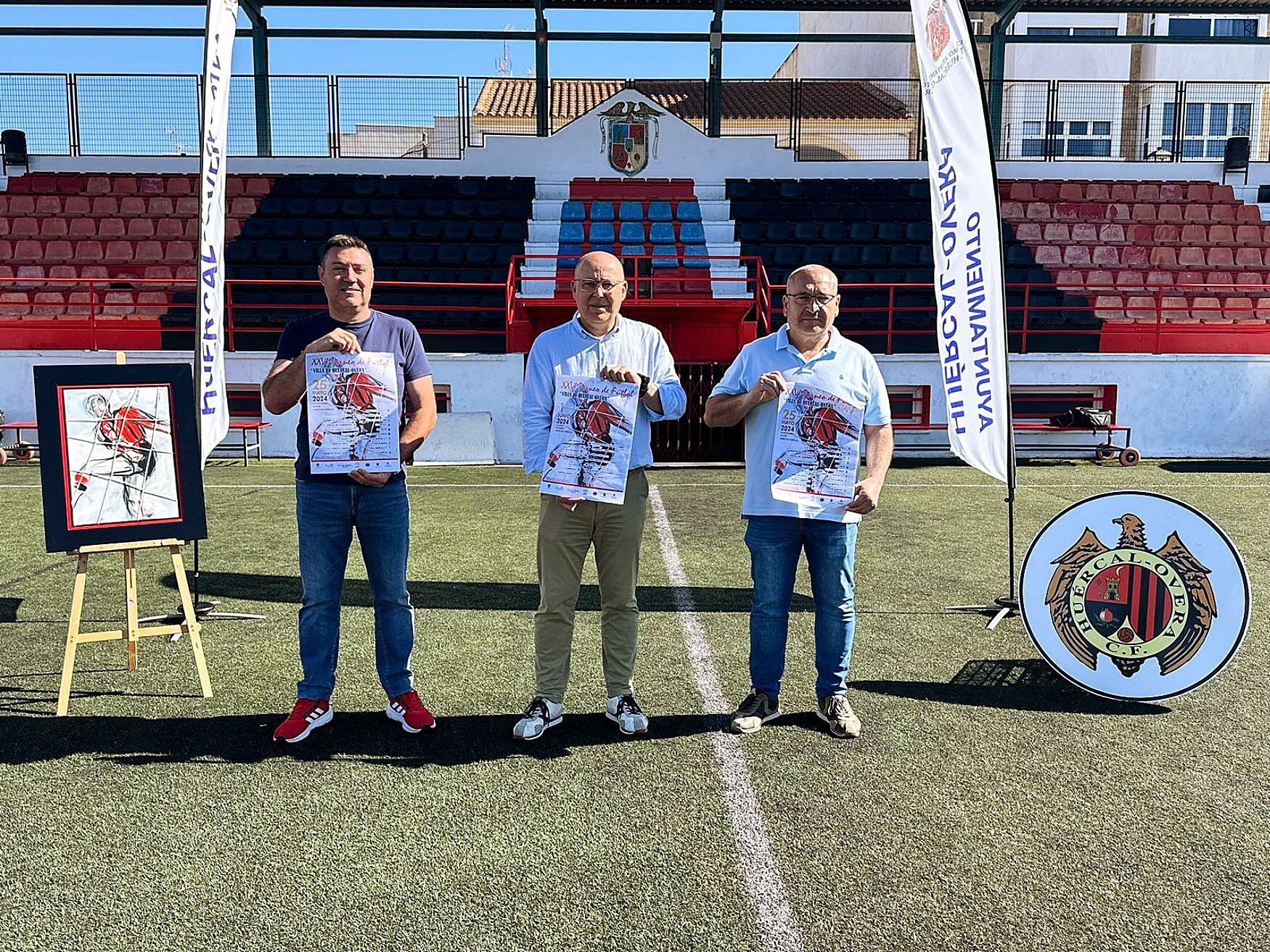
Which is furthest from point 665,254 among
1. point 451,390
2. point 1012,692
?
point 1012,692

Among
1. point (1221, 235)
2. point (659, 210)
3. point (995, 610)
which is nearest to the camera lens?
point (995, 610)

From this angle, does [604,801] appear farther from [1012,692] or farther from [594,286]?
[1012,692]

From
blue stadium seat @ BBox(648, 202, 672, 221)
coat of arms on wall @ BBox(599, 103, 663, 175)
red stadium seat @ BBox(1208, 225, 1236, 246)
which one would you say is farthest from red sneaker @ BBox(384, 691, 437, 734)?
red stadium seat @ BBox(1208, 225, 1236, 246)

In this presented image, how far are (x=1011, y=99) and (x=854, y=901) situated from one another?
3239 cm

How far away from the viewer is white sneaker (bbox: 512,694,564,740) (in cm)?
372

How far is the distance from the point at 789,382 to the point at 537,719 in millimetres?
1554

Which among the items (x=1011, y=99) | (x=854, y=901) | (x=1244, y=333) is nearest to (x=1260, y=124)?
(x=1011, y=99)

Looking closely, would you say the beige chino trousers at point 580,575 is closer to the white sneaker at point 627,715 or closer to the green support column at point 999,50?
the white sneaker at point 627,715

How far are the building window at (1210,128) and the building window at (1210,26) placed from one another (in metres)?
2.90

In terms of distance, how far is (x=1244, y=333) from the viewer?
1569cm

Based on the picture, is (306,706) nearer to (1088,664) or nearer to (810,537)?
(810,537)

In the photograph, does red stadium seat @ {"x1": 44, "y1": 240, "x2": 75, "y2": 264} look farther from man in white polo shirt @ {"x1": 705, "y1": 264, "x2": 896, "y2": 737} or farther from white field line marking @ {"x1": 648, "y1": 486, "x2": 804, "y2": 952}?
man in white polo shirt @ {"x1": 705, "y1": 264, "x2": 896, "y2": 737}

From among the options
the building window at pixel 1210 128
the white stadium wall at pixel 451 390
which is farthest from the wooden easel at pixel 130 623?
the building window at pixel 1210 128

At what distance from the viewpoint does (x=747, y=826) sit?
3088 millimetres
